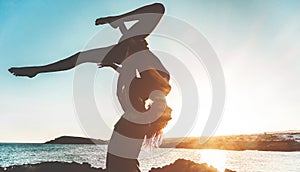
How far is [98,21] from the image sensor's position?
Result: 566cm

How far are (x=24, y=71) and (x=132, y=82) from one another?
1561 millimetres

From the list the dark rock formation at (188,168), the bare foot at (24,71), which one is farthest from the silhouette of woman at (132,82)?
the dark rock formation at (188,168)

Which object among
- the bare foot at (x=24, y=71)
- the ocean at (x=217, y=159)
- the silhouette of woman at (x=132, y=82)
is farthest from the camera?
the ocean at (x=217, y=159)

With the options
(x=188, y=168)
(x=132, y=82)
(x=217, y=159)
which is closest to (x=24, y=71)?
(x=132, y=82)

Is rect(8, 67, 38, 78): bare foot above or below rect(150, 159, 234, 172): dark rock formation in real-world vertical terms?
above

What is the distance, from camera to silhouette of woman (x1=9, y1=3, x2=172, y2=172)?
5.34 m

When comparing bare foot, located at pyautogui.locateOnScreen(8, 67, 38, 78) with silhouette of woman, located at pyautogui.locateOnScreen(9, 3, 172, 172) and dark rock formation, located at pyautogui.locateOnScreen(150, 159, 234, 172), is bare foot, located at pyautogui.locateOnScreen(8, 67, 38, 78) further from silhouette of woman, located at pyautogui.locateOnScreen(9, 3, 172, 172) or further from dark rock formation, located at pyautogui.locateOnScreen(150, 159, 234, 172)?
dark rock formation, located at pyautogui.locateOnScreen(150, 159, 234, 172)

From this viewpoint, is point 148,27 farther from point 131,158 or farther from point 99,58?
point 131,158

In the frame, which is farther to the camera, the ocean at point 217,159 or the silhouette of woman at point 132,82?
the ocean at point 217,159

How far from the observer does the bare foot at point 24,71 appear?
5438 mm

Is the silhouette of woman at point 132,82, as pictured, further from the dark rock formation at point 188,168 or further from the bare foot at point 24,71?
the dark rock formation at point 188,168

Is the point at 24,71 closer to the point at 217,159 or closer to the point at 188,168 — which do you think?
the point at 188,168

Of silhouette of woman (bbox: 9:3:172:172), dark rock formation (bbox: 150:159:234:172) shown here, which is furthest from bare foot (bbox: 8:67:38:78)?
dark rock formation (bbox: 150:159:234:172)

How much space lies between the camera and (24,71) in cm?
548
